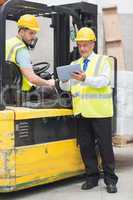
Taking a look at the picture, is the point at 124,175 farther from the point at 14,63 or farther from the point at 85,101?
the point at 14,63

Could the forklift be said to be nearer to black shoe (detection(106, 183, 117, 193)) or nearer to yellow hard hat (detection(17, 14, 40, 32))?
yellow hard hat (detection(17, 14, 40, 32))

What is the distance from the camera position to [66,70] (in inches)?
227

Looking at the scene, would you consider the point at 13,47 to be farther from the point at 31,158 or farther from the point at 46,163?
the point at 46,163

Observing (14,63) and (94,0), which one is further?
(94,0)

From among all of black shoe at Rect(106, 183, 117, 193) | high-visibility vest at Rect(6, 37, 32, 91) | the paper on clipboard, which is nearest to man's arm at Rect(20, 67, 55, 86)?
high-visibility vest at Rect(6, 37, 32, 91)

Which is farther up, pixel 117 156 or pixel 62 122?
pixel 62 122

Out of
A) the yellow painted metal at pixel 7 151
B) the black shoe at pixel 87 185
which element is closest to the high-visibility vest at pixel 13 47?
the yellow painted metal at pixel 7 151

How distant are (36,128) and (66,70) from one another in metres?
0.72

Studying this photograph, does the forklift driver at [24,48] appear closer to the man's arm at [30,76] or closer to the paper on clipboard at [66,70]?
the man's arm at [30,76]

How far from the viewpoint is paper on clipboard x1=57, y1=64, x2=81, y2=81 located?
5738 mm

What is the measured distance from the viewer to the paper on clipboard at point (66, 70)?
226 inches

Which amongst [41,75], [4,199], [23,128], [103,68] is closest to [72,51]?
[41,75]

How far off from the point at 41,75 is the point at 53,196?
5.11 ft

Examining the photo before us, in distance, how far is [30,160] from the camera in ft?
18.6
